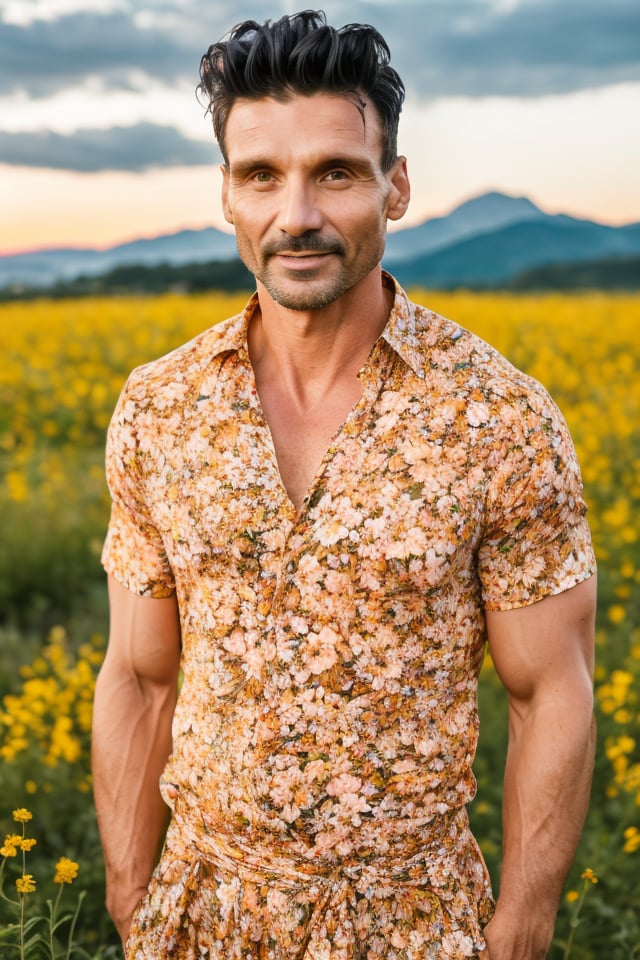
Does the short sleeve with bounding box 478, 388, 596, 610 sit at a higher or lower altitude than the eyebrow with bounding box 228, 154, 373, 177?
lower

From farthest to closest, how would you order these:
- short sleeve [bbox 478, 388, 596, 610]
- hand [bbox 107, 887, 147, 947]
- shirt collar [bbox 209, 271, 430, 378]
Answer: hand [bbox 107, 887, 147, 947] < shirt collar [bbox 209, 271, 430, 378] < short sleeve [bbox 478, 388, 596, 610]

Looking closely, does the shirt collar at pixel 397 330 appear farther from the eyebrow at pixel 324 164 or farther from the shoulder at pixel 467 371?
the eyebrow at pixel 324 164

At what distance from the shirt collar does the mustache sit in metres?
0.17

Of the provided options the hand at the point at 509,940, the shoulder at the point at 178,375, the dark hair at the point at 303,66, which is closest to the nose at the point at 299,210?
the dark hair at the point at 303,66

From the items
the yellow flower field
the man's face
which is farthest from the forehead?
the yellow flower field

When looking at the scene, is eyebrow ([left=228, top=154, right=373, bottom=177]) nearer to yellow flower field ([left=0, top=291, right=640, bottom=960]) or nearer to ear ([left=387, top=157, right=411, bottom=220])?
ear ([left=387, top=157, right=411, bottom=220])

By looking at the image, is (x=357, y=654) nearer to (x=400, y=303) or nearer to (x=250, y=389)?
(x=250, y=389)

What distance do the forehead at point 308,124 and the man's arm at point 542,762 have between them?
0.83 metres

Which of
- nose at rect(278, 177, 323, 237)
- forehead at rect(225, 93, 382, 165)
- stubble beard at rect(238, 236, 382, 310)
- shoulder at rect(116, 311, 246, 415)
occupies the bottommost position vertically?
shoulder at rect(116, 311, 246, 415)

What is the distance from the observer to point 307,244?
164 centimetres

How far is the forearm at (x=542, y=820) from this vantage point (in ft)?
5.68

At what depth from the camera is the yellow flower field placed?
3.08 meters

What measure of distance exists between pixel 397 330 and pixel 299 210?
27 centimetres

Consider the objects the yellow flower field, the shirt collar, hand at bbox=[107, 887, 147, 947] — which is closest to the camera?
the shirt collar
